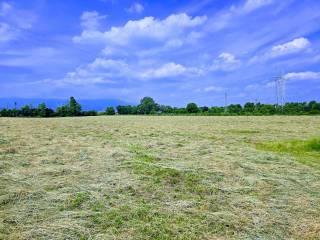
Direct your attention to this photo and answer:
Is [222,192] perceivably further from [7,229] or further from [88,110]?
[88,110]

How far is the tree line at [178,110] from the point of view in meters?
76.5

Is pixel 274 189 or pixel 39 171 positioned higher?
pixel 39 171

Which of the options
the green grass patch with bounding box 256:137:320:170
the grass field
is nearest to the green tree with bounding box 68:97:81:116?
the green grass patch with bounding box 256:137:320:170

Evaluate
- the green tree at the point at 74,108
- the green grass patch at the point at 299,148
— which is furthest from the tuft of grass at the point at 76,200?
the green tree at the point at 74,108

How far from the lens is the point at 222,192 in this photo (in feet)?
29.1

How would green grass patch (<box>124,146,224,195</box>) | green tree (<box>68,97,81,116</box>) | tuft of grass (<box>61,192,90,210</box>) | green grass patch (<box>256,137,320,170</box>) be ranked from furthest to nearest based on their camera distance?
green tree (<box>68,97,81,116</box>) → green grass patch (<box>256,137,320,170</box>) → green grass patch (<box>124,146,224,195</box>) → tuft of grass (<box>61,192,90,210</box>)

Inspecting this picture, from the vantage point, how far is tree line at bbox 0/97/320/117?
76475 millimetres

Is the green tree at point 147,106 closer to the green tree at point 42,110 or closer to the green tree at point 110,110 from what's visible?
the green tree at point 110,110

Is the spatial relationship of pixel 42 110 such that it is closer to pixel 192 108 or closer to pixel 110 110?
pixel 110 110

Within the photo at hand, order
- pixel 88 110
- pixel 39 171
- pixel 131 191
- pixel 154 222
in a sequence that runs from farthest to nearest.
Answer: pixel 88 110 < pixel 39 171 < pixel 131 191 < pixel 154 222

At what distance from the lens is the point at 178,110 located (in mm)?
92875

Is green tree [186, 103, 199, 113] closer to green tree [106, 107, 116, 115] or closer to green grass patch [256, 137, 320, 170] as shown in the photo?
green tree [106, 107, 116, 115]

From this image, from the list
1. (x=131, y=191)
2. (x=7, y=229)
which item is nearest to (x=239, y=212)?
(x=131, y=191)

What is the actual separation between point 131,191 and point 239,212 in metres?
2.37
